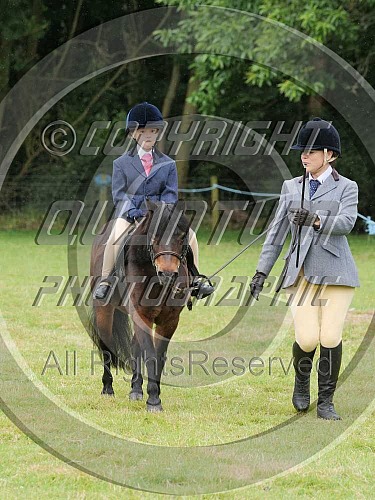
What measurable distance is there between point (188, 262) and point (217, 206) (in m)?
15.5

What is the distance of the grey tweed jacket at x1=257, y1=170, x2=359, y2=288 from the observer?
635cm

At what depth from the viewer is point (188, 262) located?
716cm

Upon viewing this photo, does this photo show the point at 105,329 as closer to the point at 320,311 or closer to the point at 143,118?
the point at 143,118

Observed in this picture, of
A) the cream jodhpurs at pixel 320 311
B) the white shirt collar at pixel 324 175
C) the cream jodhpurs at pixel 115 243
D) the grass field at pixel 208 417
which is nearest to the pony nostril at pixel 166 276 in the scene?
the cream jodhpurs at pixel 115 243

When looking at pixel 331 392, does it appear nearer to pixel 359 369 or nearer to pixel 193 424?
pixel 193 424

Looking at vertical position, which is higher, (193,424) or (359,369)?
(359,369)

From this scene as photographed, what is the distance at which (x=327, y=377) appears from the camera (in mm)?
6445

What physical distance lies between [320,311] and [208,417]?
1182 mm

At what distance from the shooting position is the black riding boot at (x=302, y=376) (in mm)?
6629

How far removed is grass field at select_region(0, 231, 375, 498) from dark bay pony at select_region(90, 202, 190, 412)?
295mm

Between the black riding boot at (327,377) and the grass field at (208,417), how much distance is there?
0.43 ft

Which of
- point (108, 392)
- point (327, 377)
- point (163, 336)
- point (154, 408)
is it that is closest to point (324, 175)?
point (327, 377)

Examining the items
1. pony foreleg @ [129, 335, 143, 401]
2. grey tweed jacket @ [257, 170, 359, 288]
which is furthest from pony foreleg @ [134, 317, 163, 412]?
grey tweed jacket @ [257, 170, 359, 288]

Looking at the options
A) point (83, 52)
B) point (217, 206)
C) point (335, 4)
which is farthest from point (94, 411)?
point (83, 52)
